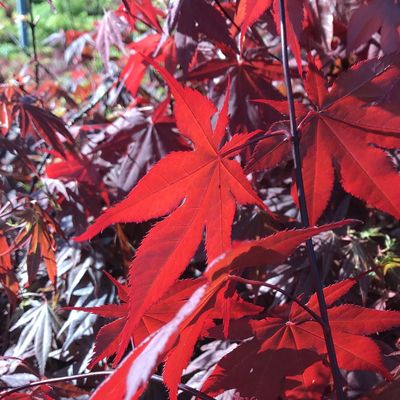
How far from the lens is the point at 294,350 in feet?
→ 2.19

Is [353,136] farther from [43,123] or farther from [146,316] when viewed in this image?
[43,123]

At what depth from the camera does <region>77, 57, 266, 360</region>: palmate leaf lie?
597 millimetres

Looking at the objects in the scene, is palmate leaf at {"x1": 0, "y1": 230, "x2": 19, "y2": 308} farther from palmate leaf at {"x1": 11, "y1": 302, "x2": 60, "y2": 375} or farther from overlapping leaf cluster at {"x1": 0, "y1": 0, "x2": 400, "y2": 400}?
palmate leaf at {"x1": 11, "y1": 302, "x2": 60, "y2": 375}

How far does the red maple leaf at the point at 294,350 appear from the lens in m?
0.65

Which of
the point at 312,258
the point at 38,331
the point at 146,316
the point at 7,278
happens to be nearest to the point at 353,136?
the point at 312,258

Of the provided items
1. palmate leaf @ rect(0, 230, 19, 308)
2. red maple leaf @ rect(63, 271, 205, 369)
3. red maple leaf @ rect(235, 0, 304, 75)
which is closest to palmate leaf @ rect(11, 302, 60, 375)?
palmate leaf @ rect(0, 230, 19, 308)

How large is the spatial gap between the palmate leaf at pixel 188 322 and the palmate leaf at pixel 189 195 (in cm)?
6

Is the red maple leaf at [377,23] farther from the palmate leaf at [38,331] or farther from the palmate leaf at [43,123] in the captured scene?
the palmate leaf at [38,331]

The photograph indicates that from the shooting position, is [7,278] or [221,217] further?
[7,278]

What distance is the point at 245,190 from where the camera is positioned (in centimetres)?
68

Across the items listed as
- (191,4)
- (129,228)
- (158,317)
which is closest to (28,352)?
(129,228)

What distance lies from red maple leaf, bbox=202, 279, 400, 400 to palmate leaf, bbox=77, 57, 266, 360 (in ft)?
0.37

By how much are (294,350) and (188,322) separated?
A: 18cm

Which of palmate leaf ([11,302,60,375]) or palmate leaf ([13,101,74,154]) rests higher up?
palmate leaf ([13,101,74,154])
